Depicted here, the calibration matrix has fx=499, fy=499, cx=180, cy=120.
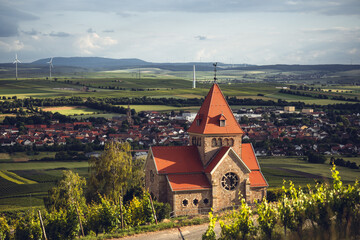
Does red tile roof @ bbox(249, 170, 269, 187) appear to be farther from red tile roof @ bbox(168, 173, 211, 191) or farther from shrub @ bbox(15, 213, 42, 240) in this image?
shrub @ bbox(15, 213, 42, 240)

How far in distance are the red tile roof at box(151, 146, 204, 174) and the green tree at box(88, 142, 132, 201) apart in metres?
4.22

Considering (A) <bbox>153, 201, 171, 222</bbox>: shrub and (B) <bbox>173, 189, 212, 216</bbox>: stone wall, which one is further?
(B) <bbox>173, 189, 212, 216</bbox>: stone wall

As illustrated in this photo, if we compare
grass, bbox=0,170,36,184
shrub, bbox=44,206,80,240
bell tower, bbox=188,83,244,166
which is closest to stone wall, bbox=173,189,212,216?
bell tower, bbox=188,83,244,166

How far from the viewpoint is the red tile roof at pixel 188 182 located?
220 feet

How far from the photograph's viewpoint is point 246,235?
141 feet

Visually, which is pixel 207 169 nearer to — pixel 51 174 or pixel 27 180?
pixel 27 180

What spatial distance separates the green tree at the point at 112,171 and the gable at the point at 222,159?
36.2ft

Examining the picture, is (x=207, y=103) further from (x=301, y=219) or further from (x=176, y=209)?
(x=301, y=219)

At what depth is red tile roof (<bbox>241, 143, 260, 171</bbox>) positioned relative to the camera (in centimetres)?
7275

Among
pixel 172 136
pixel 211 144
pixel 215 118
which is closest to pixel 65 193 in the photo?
pixel 211 144

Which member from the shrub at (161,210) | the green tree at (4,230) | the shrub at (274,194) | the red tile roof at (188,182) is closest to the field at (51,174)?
the shrub at (274,194)

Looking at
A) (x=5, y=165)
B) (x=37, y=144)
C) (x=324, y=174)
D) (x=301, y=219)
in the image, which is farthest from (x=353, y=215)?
(x=37, y=144)

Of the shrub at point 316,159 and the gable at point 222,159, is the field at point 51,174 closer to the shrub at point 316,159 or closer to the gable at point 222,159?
the shrub at point 316,159

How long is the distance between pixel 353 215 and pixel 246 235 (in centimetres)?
913
